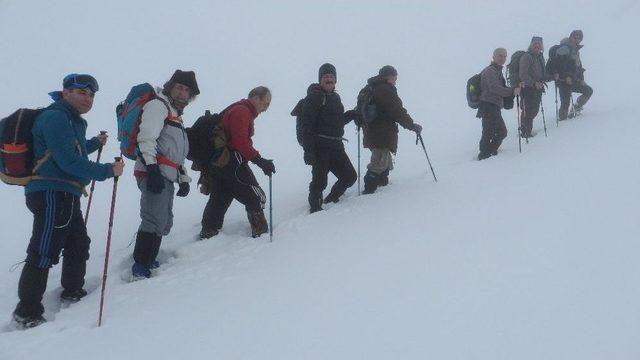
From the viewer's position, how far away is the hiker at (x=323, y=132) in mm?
6328

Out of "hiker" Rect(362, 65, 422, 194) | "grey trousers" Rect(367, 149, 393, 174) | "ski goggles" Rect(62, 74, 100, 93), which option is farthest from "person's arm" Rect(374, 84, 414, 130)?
"ski goggles" Rect(62, 74, 100, 93)

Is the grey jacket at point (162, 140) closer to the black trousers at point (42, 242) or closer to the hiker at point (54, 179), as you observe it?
the hiker at point (54, 179)

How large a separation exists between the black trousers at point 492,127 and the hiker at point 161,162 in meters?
5.68

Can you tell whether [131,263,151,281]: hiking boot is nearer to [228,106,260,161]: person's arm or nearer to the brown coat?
[228,106,260,161]: person's arm

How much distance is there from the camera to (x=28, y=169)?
13.6 feet

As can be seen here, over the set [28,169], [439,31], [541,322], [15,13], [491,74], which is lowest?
[541,322]

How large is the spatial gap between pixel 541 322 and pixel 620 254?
1.29 meters

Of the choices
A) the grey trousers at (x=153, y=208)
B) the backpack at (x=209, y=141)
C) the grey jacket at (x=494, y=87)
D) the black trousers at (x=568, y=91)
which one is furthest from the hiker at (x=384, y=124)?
the black trousers at (x=568, y=91)

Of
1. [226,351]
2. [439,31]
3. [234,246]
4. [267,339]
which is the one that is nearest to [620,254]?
[267,339]

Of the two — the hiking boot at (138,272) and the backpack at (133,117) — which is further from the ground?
the backpack at (133,117)

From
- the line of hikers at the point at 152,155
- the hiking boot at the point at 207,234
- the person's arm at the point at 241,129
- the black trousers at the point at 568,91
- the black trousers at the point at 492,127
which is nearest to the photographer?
the line of hikers at the point at 152,155

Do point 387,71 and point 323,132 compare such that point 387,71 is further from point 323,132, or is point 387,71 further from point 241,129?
point 241,129

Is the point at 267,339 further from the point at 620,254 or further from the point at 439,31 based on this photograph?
the point at 439,31

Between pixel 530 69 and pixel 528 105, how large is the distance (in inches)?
31.3
